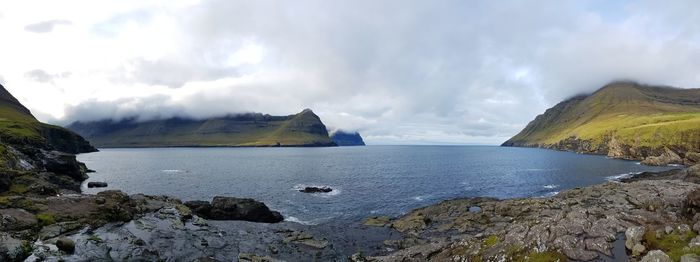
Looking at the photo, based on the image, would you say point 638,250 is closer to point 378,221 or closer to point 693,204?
point 693,204

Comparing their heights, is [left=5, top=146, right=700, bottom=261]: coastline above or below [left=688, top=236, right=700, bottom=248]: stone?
below

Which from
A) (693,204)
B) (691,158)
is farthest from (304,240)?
(691,158)

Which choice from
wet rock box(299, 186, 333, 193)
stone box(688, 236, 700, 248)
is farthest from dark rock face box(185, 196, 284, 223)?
stone box(688, 236, 700, 248)

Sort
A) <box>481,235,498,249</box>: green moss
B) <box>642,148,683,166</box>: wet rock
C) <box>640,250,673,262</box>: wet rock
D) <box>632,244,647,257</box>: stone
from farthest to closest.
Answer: <box>642,148,683,166</box>: wet rock < <box>481,235,498,249</box>: green moss < <box>632,244,647,257</box>: stone < <box>640,250,673,262</box>: wet rock

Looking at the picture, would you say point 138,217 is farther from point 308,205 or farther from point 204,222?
point 308,205

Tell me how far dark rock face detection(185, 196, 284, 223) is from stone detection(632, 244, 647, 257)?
50202 millimetres

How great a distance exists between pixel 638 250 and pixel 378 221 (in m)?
39.2

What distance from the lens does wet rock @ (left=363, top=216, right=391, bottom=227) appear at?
6023 centimetres

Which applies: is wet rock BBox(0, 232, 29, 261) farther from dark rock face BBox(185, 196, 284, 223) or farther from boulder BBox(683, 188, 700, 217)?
boulder BBox(683, 188, 700, 217)

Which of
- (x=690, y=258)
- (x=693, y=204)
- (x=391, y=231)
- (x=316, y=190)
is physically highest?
(x=693, y=204)

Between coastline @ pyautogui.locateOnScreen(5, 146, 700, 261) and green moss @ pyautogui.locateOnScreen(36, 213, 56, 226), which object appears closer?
coastline @ pyautogui.locateOnScreen(5, 146, 700, 261)

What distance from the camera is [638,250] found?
26.1 meters

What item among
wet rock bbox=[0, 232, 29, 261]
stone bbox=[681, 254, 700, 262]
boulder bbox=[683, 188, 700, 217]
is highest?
boulder bbox=[683, 188, 700, 217]

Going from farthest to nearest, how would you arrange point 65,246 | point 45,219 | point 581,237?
1. point 45,219
2. point 65,246
3. point 581,237
